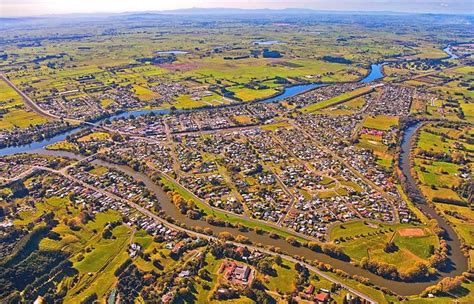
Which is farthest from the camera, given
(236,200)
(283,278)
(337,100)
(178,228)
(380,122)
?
(337,100)

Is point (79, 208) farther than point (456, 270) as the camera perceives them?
Yes

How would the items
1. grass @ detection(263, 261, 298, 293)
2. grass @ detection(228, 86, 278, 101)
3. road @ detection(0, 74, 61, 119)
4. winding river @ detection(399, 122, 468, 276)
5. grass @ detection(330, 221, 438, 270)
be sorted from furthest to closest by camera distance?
grass @ detection(228, 86, 278, 101)
road @ detection(0, 74, 61, 119)
grass @ detection(330, 221, 438, 270)
winding river @ detection(399, 122, 468, 276)
grass @ detection(263, 261, 298, 293)

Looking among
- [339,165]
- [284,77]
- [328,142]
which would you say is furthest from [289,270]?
[284,77]


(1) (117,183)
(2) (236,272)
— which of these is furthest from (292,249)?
(1) (117,183)

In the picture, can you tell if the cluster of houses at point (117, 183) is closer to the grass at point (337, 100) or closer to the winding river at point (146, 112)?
the winding river at point (146, 112)

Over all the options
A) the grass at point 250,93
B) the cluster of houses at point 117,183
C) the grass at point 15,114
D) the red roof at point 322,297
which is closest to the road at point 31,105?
the grass at point 15,114

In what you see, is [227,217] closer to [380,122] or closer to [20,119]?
[380,122]

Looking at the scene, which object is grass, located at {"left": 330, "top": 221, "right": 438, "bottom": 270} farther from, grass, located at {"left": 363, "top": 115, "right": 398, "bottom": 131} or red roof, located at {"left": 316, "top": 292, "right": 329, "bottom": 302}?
grass, located at {"left": 363, "top": 115, "right": 398, "bottom": 131}

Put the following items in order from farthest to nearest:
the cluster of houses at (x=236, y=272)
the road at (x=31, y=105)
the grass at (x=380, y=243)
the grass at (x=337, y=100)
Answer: the grass at (x=337, y=100)
the road at (x=31, y=105)
the grass at (x=380, y=243)
the cluster of houses at (x=236, y=272)

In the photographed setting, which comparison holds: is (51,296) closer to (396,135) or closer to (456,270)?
(456,270)

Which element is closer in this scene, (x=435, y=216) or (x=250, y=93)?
(x=435, y=216)

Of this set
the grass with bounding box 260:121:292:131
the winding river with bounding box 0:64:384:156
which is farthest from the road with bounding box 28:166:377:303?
the grass with bounding box 260:121:292:131
